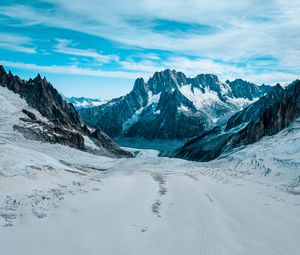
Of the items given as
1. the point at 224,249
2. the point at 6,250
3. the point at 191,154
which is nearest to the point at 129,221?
the point at 224,249

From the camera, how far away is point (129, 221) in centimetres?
1822

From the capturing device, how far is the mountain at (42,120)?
100625mm

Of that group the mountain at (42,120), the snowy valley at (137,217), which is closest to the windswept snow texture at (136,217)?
the snowy valley at (137,217)

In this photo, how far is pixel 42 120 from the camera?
11912 centimetres

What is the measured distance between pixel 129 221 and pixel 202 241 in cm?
407

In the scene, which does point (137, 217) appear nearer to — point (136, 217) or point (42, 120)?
point (136, 217)

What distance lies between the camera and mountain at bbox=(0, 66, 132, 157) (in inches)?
3962

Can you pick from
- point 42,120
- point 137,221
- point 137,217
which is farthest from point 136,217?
point 42,120

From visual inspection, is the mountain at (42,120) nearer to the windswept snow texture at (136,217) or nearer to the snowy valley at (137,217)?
the snowy valley at (137,217)

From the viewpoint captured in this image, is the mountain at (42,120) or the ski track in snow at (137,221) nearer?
the ski track in snow at (137,221)

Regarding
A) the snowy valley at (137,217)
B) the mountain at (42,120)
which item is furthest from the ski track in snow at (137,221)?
the mountain at (42,120)

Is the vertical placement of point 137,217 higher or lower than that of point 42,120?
lower

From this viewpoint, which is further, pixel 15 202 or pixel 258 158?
pixel 258 158

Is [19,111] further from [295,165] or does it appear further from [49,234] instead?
[49,234]
